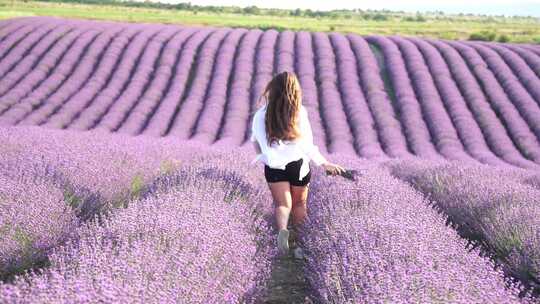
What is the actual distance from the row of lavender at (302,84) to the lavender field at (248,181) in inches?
2.5

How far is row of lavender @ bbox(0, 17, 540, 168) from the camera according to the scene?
11.3 m

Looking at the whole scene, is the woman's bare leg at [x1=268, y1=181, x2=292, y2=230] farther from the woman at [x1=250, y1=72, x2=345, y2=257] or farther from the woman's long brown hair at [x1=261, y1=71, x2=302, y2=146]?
the woman's long brown hair at [x1=261, y1=71, x2=302, y2=146]

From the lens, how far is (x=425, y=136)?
37.4 feet

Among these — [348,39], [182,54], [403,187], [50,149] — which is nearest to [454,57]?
[348,39]

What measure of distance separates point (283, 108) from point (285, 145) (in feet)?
0.99

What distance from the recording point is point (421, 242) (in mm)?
2684

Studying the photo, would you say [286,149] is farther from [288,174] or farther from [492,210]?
[492,210]

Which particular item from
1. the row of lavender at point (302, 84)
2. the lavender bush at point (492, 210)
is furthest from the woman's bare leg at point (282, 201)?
the row of lavender at point (302, 84)

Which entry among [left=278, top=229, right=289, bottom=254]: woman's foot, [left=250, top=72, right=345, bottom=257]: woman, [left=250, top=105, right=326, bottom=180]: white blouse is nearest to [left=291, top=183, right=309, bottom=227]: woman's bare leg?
[left=250, top=72, right=345, bottom=257]: woman

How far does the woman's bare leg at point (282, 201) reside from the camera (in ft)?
12.5

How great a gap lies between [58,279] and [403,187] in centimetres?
329

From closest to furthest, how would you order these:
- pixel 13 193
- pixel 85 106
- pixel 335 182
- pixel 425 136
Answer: pixel 13 193 < pixel 335 182 < pixel 425 136 < pixel 85 106

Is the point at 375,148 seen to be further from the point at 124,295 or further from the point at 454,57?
the point at 124,295

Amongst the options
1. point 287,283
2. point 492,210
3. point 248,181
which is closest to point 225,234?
point 287,283
